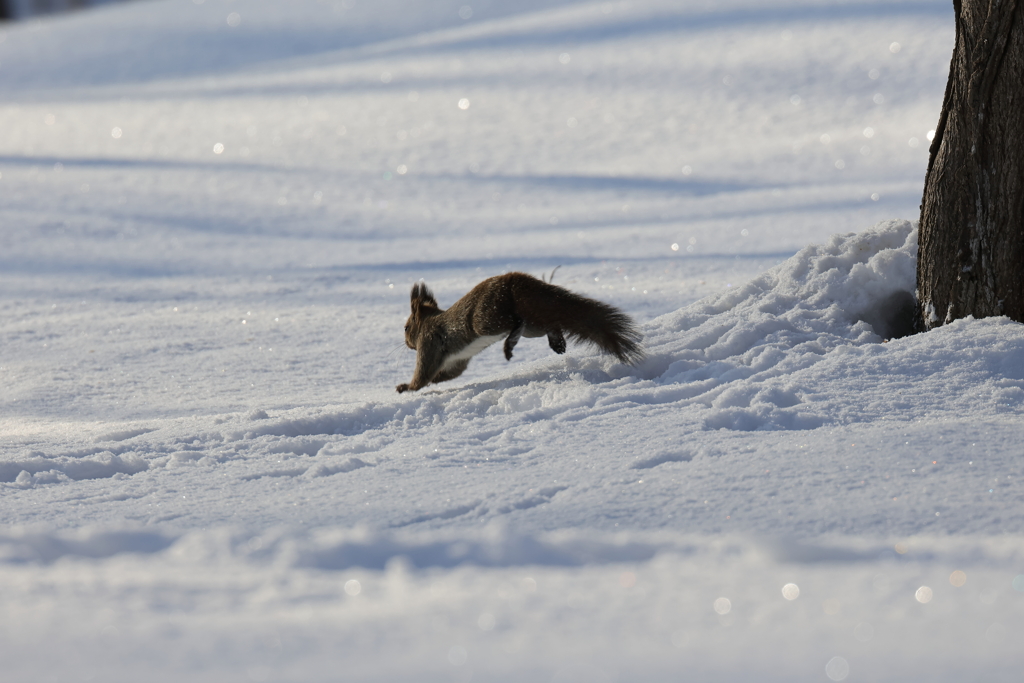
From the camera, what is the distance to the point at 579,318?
157 inches

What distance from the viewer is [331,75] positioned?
15.9m

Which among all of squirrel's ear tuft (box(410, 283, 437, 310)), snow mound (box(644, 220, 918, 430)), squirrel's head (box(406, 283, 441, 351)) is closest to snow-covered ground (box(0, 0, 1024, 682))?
snow mound (box(644, 220, 918, 430))

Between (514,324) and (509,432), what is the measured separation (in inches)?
25.6

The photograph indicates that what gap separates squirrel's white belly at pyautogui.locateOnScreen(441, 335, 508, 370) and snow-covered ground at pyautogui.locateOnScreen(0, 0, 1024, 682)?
0.15 m

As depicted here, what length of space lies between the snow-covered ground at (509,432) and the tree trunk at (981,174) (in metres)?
0.21

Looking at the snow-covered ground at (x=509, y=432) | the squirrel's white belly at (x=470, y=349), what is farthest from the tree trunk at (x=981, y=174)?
the squirrel's white belly at (x=470, y=349)

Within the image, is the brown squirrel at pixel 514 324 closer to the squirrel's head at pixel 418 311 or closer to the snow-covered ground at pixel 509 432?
the squirrel's head at pixel 418 311

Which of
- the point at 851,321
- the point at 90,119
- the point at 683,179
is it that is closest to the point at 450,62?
the point at 90,119

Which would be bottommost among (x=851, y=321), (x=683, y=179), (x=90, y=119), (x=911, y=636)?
(x=911, y=636)

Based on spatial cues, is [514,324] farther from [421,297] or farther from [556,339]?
[421,297]

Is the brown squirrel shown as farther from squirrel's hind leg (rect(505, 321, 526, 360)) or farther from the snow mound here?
the snow mound

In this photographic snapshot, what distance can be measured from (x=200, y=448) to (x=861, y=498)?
244 centimetres

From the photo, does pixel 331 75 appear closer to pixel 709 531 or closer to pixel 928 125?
pixel 928 125

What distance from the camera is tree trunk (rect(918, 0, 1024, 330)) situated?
3537 millimetres
